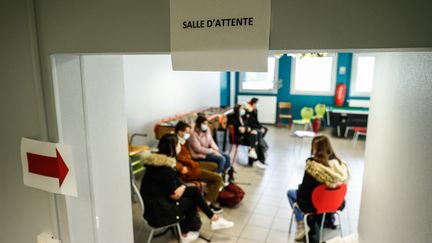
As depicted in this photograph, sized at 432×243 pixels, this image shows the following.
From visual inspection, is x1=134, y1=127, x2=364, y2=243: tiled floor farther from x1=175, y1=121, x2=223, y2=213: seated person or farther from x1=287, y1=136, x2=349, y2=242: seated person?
x1=287, y1=136, x2=349, y2=242: seated person

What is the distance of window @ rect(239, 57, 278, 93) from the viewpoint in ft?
30.3

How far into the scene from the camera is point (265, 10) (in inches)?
32.5

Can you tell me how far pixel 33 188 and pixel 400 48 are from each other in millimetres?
1474

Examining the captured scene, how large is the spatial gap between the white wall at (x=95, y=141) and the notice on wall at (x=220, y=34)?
577 millimetres

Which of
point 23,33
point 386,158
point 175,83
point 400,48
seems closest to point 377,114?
point 386,158

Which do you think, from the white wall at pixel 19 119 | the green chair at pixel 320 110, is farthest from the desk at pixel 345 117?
the white wall at pixel 19 119

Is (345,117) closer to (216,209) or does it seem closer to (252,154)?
(252,154)

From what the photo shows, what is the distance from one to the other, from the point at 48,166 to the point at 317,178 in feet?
7.10

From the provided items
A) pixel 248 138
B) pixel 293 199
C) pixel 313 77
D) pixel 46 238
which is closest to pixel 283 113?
pixel 313 77

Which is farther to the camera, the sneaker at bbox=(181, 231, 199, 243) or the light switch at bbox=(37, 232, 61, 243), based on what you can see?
the sneaker at bbox=(181, 231, 199, 243)

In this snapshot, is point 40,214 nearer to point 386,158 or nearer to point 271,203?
point 386,158

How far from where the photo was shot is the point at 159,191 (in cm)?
277

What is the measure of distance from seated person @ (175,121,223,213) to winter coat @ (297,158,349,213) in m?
1.19

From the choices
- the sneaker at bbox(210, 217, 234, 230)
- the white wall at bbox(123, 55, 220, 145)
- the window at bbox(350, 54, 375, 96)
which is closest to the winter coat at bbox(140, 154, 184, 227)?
the sneaker at bbox(210, 217, 234, 230)
